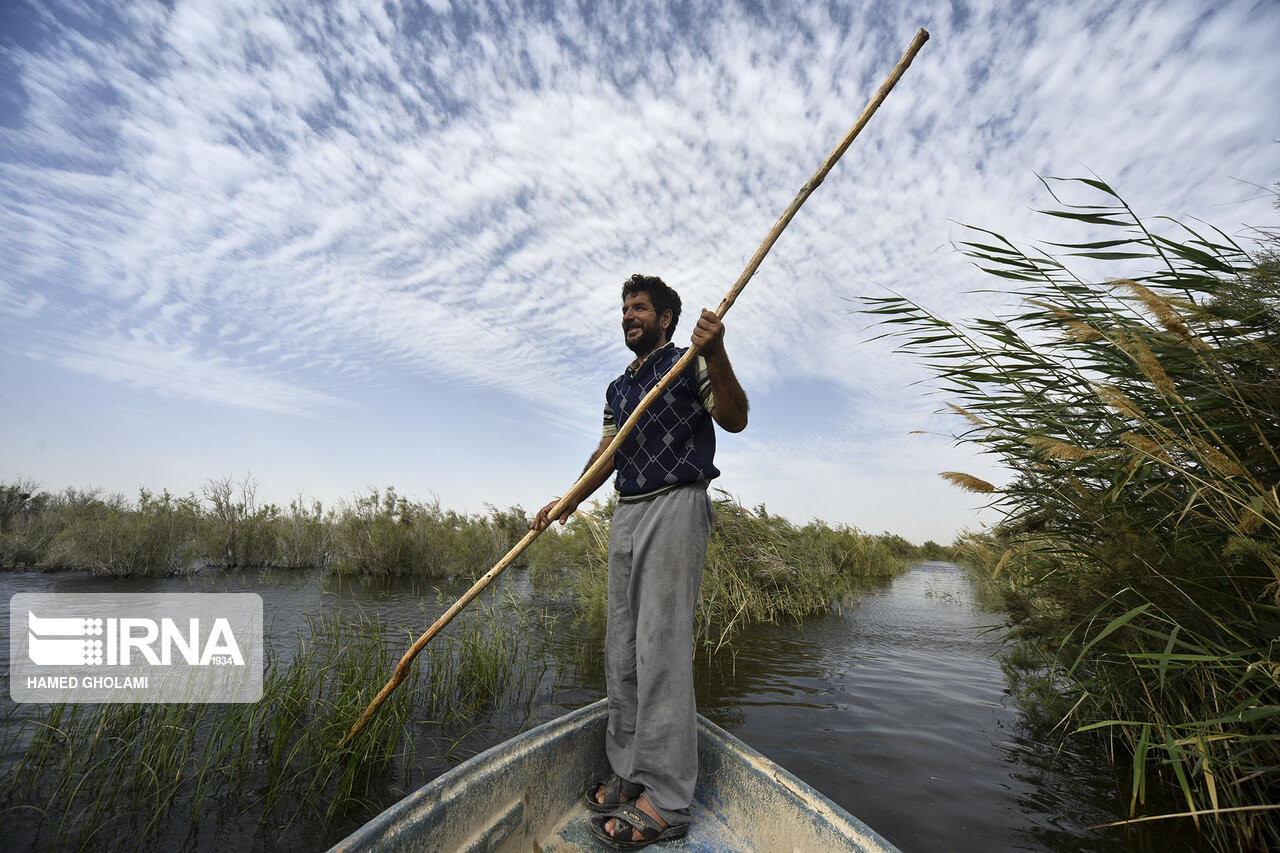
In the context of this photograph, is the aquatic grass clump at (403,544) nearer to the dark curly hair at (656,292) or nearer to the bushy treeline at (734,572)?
the bushy treeline at (734,572)

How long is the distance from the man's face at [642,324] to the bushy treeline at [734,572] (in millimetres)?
4099

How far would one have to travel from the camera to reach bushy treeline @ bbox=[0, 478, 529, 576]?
404 inches

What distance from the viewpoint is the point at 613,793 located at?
7.93 ft

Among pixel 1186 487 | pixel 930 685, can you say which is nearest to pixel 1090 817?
pixel 1186 487

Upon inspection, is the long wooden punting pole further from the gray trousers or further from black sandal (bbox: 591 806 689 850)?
black sandal (bbox: 591 806 689 850)

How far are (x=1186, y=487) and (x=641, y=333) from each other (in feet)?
8.12

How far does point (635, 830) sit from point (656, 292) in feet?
7.54

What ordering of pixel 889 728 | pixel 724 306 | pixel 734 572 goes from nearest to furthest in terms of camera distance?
1. pixel 724 306
2. pixel 889 728
3. pixel 734 572

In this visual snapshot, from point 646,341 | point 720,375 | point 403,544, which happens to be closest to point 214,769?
point 646,341

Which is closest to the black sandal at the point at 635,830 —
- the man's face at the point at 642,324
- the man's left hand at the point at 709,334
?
the man's left hand at the point at 709,334

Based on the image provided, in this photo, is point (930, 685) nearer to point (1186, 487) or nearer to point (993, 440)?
point (993, 440)

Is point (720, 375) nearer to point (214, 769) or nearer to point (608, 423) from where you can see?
point (608, 423)

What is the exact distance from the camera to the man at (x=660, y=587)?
2.15m

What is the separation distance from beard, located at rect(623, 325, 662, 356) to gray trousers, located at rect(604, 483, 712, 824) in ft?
2.54
